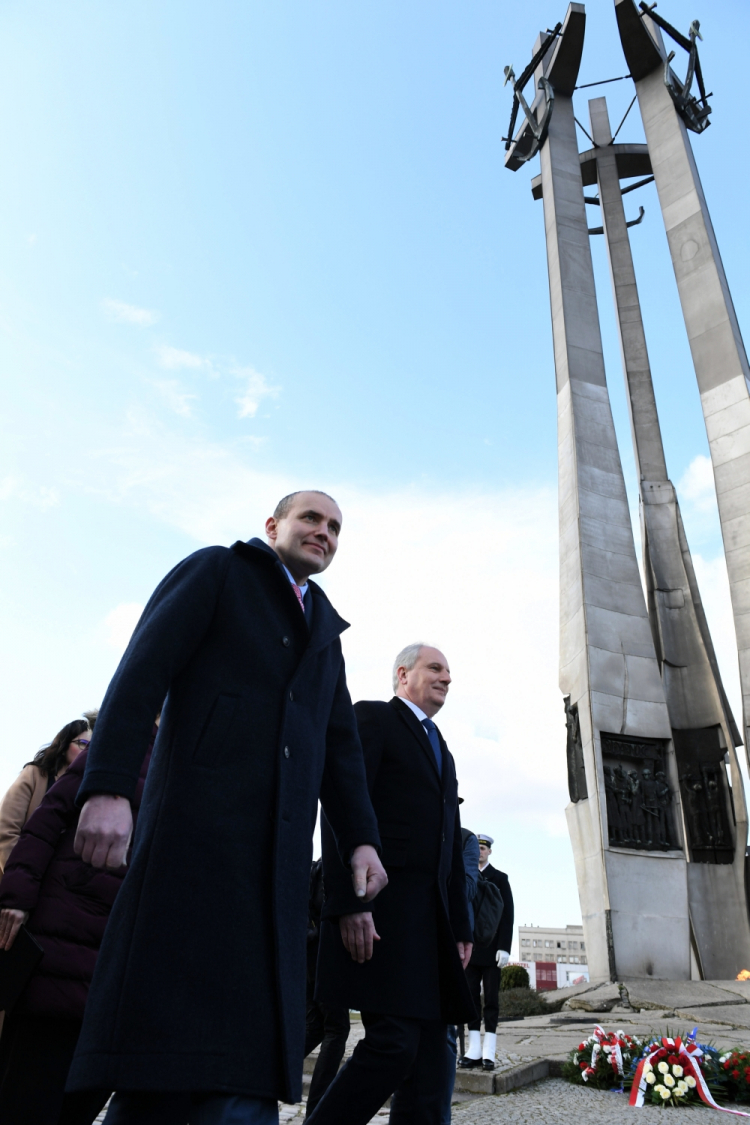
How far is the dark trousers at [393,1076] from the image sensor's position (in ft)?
7.84

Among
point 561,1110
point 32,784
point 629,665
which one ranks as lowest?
point 561,1110

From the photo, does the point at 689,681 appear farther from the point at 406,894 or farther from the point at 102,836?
the point at 102,836

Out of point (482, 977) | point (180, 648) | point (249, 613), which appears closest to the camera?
point (180, 648)

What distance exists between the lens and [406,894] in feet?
9.05

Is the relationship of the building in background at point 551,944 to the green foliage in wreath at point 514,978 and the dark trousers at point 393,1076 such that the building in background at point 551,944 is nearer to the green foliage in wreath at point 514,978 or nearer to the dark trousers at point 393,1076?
the green foliage in wreath at point 514,978

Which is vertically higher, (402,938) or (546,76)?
(546,76)

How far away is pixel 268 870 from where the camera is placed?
177cm

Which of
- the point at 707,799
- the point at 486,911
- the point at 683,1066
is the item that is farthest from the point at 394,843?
the point at 707,799

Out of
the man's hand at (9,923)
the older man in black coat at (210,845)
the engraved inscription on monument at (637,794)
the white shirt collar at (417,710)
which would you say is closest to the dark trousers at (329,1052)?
the white shirt collar at (417,710)

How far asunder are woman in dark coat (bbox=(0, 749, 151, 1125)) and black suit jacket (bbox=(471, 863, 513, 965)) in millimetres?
3361

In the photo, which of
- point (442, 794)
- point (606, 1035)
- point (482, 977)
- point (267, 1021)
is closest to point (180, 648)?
point (267, 1021)

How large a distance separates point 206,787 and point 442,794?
56.3 inches

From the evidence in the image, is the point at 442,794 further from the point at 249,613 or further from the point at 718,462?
the point at 718,462

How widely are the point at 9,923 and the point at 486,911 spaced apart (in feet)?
10.5
